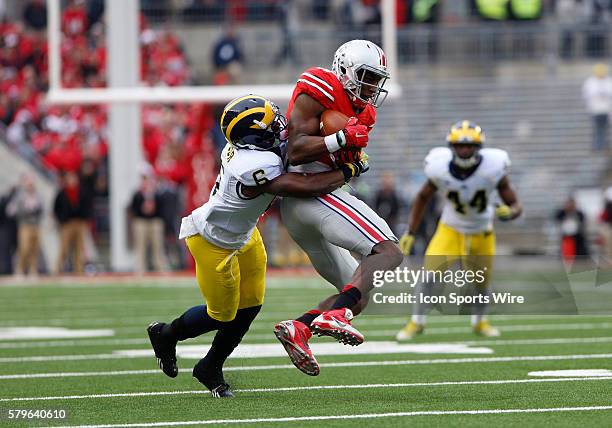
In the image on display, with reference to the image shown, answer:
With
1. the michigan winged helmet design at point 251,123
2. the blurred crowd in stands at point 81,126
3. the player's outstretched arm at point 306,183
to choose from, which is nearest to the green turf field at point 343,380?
the player's outstretched arm at point 306,183

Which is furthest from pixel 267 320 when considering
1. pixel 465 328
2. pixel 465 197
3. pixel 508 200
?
pixel 508 200

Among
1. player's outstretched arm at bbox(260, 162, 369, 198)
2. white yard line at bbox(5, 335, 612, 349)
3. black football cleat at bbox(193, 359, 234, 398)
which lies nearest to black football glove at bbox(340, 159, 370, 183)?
player's outstretched arm at bbox(260, 162, 369, 198)

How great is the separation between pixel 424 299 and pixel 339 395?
3.19 metres

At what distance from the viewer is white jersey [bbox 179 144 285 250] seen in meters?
5.80

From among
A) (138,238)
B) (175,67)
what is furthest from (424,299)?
(138,238)

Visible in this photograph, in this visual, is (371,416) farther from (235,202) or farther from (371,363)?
(371,363)

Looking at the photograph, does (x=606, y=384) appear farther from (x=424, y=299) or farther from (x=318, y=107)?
(x=424, y=299)

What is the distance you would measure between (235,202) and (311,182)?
0.35 m

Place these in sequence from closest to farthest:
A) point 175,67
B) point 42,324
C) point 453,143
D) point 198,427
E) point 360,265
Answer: point 198,427, point 360,265, point 453,143, point 42,324, point 175,67

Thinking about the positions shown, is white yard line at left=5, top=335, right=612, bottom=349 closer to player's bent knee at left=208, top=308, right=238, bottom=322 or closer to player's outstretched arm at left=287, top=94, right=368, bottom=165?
player's bent knee at left=208, top=308, right=238, bottom=322

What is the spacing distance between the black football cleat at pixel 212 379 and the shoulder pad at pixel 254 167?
37.9 inches

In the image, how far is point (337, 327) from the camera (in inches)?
216

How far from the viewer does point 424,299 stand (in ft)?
29.9

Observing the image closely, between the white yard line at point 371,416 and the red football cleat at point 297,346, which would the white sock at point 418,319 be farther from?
the white yard line at point 371,416
